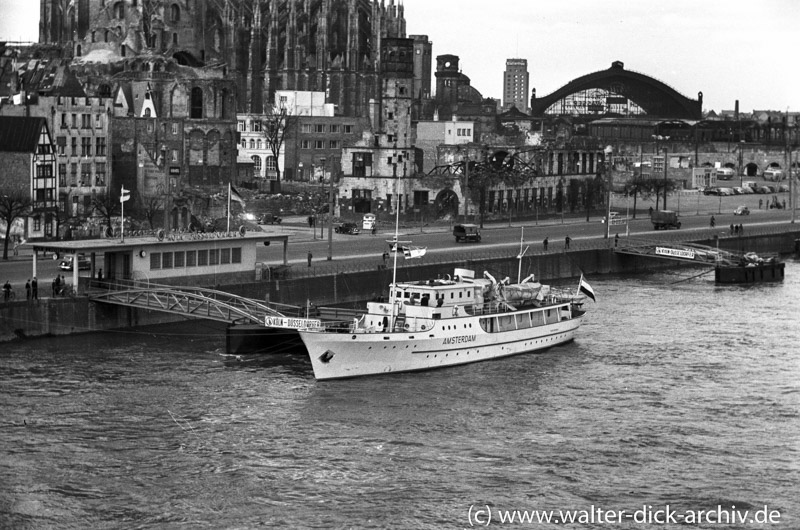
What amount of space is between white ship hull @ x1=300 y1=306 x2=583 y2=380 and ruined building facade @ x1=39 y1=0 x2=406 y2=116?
9025 cm

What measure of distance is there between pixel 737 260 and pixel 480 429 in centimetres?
5349

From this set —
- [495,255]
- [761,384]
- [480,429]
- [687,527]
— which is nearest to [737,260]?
[495,255]

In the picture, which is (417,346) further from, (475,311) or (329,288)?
(329,288)

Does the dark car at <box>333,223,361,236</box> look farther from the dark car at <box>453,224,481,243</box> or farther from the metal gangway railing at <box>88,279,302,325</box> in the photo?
the metal gangway railing at <box>88,279,302,325</box>

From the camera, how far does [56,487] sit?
4841 cm

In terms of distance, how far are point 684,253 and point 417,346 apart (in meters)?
42.9

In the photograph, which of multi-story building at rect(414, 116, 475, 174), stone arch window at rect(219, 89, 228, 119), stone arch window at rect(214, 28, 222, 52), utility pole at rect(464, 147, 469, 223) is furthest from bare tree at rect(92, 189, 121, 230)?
stone arch window at rect(214, 28, 222, 52)

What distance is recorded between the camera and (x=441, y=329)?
68.1m

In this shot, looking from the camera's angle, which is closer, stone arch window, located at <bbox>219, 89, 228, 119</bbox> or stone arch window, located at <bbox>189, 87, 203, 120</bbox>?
stone arch window, located at <bbox>189, 87, 203, 120</bbox>

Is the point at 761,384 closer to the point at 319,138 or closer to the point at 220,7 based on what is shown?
the point at 319,138

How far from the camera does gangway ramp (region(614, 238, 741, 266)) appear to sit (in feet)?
346

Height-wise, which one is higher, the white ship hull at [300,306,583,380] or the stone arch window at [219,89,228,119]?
the stone arch window at [219,89,228,119]

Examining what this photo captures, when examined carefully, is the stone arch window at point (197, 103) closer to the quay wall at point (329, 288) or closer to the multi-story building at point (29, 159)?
the multi-story building at point (29, 159)

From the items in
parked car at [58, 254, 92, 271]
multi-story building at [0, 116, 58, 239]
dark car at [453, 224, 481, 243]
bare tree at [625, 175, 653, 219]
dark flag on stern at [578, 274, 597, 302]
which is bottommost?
dark flag on stern at [578, 274, 597, 302]
